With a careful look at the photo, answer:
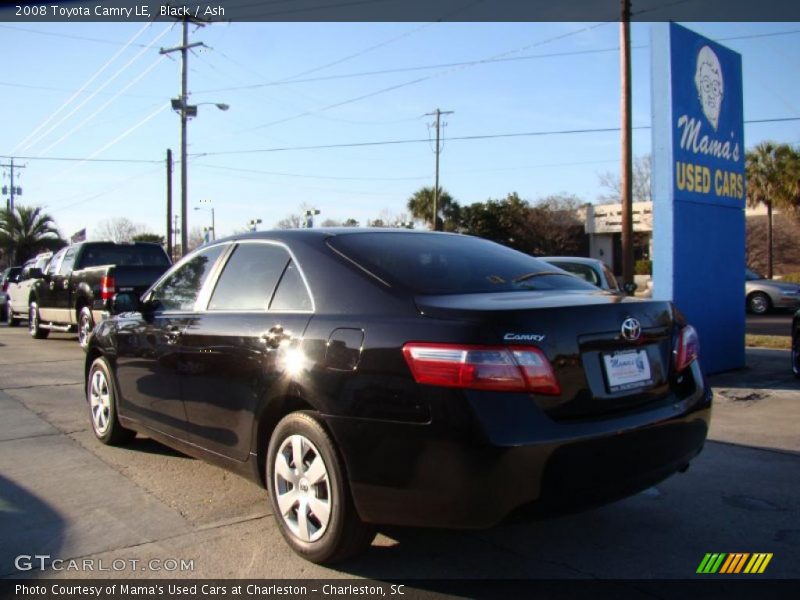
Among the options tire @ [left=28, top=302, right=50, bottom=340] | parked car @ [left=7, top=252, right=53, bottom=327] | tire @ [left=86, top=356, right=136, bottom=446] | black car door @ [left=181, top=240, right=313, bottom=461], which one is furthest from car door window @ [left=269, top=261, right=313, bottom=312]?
parked car @ [left=7, top=252, right=53, bottom=327]

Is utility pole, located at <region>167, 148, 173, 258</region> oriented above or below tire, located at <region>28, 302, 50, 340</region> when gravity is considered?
above

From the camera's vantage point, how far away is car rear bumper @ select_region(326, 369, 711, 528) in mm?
2805

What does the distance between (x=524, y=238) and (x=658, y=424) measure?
161 ft

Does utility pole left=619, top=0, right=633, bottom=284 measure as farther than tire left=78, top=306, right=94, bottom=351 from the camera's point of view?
Yes

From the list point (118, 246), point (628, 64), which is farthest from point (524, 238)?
point (118, 246)

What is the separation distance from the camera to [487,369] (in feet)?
9.37

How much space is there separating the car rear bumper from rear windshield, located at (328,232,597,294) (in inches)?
29.5

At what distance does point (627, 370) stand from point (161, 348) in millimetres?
2958

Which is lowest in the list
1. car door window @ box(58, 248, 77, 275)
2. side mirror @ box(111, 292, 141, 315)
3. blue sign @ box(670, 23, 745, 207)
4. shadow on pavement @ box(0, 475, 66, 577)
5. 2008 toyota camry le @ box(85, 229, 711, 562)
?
shadow on pavement @ box(0, 475, 66, 577)

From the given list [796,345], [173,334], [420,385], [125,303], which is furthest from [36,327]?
[420,385]

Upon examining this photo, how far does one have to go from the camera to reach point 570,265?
10.2 meters

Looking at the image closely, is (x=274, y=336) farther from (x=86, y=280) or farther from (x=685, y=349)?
(x=86, y=280)

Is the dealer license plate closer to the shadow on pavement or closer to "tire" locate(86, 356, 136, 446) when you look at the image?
the shadow on pavement

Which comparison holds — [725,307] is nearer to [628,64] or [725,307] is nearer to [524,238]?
[628,64]
